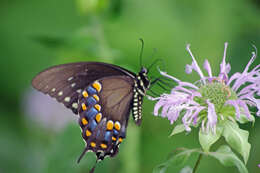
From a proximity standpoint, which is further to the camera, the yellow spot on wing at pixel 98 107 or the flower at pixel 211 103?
the yellow spot on wing at pixel 98 107

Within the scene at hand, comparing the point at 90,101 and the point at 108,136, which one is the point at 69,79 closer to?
the point at 90,101

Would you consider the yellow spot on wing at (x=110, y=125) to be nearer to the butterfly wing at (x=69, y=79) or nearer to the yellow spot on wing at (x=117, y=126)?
the yellow spot on wing at (x=117, y=126)

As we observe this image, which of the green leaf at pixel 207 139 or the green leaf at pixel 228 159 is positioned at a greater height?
the green leaf at pixel 207 139

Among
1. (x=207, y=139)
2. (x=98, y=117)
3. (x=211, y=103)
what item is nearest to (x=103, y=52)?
(x=98, y=117)

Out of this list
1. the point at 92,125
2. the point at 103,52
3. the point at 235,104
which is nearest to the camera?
the point at 235,104

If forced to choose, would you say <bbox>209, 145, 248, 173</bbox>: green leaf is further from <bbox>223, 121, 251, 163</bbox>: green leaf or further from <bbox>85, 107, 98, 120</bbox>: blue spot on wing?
<bbox>85, 107, 98, 120</bbox>: blue spot on wing

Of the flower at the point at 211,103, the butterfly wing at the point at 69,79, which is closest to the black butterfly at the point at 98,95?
the butterfly wing at the point at 69,79
